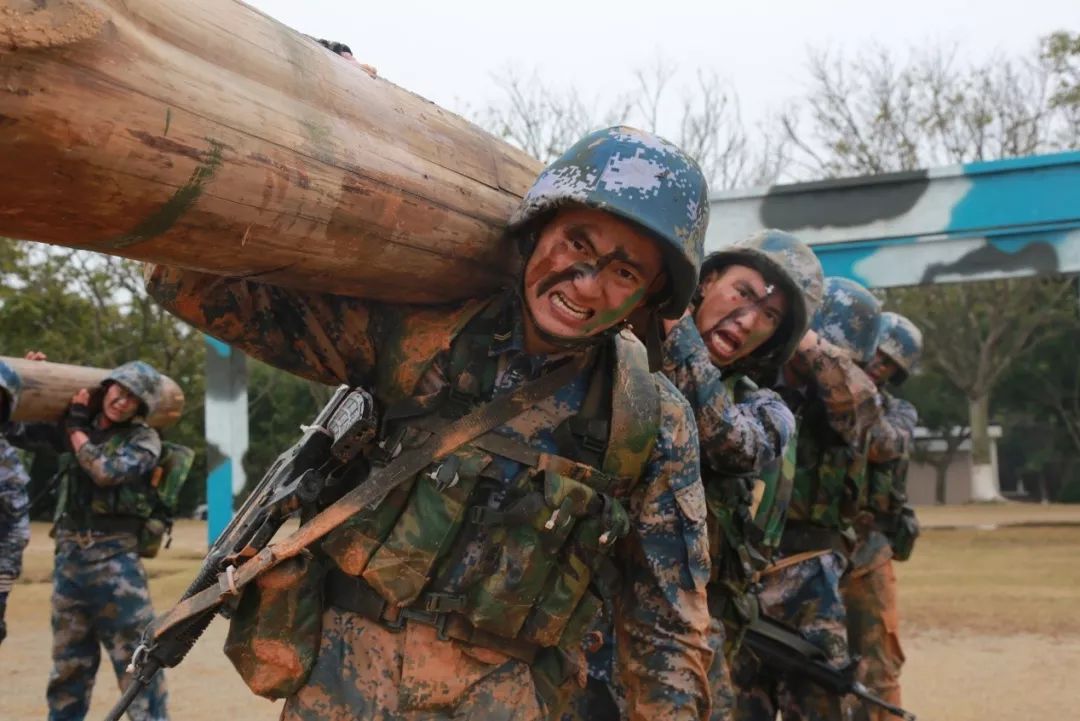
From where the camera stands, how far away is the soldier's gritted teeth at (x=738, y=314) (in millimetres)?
4324

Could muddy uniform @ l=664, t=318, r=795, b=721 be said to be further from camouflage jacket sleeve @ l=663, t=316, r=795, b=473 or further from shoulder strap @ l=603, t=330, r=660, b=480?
shoulder strap @ l=603, t=330, r=660, b=480

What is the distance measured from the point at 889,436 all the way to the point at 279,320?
4.75 meters

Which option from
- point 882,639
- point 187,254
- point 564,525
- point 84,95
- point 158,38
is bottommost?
point 882,639

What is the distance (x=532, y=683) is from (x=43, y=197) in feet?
5.45

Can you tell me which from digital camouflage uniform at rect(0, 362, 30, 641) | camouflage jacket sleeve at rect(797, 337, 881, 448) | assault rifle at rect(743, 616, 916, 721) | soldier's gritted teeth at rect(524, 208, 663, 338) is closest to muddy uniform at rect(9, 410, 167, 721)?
digital camouflage uniform at rect(0, 362, 30, 641)

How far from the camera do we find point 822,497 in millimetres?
5855

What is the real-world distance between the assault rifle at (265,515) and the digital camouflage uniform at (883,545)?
13.6ft

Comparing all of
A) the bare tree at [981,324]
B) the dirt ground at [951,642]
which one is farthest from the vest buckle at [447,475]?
the bare tree at [981,324]

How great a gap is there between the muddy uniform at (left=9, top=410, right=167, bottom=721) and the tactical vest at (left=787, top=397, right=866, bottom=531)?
3595mm

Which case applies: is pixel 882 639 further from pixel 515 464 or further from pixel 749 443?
pixel 515 464

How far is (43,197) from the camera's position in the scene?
1.62 metres

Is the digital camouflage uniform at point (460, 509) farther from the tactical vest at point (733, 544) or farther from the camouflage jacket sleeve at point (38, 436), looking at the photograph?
the camouflage jacket sleeve at point (38, 436)

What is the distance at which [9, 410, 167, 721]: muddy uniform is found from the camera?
20.4 ft

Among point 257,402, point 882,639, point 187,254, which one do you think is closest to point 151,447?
point 882,639
